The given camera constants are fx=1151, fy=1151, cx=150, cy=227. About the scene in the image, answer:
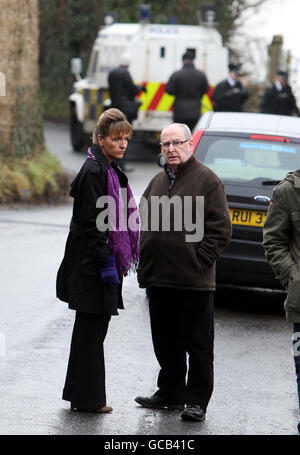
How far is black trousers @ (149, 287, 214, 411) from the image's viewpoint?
6.51 m

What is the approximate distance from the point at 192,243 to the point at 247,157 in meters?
3.50

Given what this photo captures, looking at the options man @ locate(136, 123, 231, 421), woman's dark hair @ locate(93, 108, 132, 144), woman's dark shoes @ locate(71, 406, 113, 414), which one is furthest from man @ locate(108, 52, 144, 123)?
woman's dark shoes @ locate(71, 406, 113, 414)

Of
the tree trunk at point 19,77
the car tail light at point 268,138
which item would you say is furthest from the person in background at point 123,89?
the car tail light at point 268,138

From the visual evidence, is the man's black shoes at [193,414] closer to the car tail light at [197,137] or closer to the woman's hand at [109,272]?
the woman's hand at [109,272]

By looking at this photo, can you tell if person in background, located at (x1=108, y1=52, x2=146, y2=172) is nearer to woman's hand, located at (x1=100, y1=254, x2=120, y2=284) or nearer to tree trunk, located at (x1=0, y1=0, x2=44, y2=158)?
tree trunk, located at (x1=0, y1=0, x2=44, y2=158)

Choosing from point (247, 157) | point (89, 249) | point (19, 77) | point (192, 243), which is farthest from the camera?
point (19, 77)

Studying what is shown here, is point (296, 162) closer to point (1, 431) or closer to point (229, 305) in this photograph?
point (229, 305)

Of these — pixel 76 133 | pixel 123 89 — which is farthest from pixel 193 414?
pixel 76 133

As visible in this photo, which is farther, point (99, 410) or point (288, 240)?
point (99, 410)

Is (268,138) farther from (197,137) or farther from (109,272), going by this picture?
(109,272)

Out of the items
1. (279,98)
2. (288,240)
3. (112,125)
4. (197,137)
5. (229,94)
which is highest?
(112,125)

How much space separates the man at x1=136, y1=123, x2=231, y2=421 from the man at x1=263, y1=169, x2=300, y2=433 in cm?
48

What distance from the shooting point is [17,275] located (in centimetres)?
1075

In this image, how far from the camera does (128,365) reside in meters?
7.70
